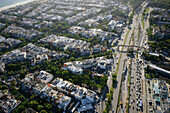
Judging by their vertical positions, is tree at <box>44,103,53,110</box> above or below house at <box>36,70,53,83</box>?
below

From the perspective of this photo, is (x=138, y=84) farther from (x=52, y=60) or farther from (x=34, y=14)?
(x=34, y=14)

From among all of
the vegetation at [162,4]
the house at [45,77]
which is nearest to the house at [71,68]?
the house at [45,77]

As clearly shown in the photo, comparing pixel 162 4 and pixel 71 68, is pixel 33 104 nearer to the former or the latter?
pixel 71 68

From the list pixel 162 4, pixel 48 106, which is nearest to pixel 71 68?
pixel 48 106

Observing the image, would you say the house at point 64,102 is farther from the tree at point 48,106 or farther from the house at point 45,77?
the house at point 45,77

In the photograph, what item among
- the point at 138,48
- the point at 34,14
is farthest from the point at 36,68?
the point at 34,14

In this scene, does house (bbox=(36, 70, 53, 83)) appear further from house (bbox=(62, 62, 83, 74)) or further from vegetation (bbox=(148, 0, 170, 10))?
vegetation (bbox=(148, 0, 170, 10))

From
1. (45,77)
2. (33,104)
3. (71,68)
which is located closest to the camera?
(33,104)

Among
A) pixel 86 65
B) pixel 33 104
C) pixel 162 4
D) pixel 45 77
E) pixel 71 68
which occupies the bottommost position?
pixel 33 104

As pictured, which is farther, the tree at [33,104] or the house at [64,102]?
the tree at [33,104]

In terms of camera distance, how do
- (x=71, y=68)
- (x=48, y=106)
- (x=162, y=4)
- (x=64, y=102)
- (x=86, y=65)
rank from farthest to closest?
1. (x=162, y=4)
2. (x=86, y=65)
3. (x=71, y=68)
4. (x=64, y=102)
5. (x=48, y=106)

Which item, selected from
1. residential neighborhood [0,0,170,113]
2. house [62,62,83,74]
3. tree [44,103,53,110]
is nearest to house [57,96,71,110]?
residential neighborhood [0,0,170,113]
